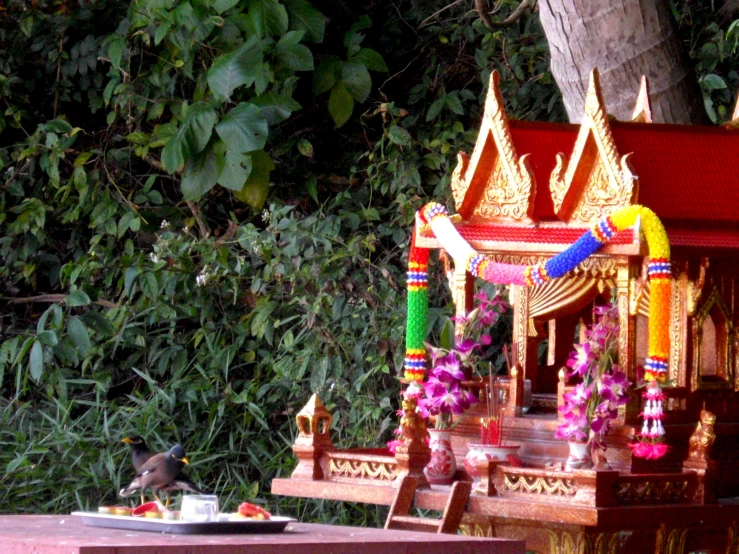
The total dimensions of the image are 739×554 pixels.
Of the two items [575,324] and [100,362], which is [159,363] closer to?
[100,362]

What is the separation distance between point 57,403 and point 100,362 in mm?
598

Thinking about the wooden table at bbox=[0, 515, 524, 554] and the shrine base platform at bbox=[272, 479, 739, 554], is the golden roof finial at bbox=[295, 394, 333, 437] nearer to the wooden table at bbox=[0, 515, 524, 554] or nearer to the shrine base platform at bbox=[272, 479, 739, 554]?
the shrine base platform at bbox=[272, 479, 739, 554]

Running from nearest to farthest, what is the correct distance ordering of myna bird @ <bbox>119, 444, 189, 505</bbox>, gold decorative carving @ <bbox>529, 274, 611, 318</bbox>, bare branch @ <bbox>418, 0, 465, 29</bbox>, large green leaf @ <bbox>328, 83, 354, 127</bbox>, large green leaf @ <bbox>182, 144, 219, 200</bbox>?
myna bird @ <bbox>119, 444, 189, 505</bbox>
gold decorative carving @ <bbox>529, 274, 611, 318</bbox>
large green leaf @ <bbox>182, 144, 219, 200</bbox>
large green leaf @ <bbox>328, 83, 354, 127</bbox>
bare branch @ <bbox>418, 0, 465, 29</bbox>

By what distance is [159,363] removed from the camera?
8609mm

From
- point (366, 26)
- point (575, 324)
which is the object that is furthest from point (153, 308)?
point (575, 324)

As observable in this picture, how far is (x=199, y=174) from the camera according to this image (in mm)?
8008

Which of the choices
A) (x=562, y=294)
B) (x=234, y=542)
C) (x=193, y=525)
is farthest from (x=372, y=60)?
(x=234, y=542)

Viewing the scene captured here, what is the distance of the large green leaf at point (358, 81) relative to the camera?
336 inches

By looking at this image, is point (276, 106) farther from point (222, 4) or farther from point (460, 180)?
point (460, 180)

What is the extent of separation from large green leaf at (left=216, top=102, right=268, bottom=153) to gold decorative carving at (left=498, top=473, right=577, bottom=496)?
332 centimetres

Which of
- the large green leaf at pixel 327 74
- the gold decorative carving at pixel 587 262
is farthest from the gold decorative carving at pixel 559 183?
the large green leaf at pixel 327 74

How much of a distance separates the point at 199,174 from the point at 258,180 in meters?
0.39

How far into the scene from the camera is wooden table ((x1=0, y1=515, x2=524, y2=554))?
3.29 metres

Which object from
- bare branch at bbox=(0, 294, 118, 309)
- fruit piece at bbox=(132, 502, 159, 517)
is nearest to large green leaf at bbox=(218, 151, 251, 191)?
bare branch at bbox=(0, 294, 118, 309)
